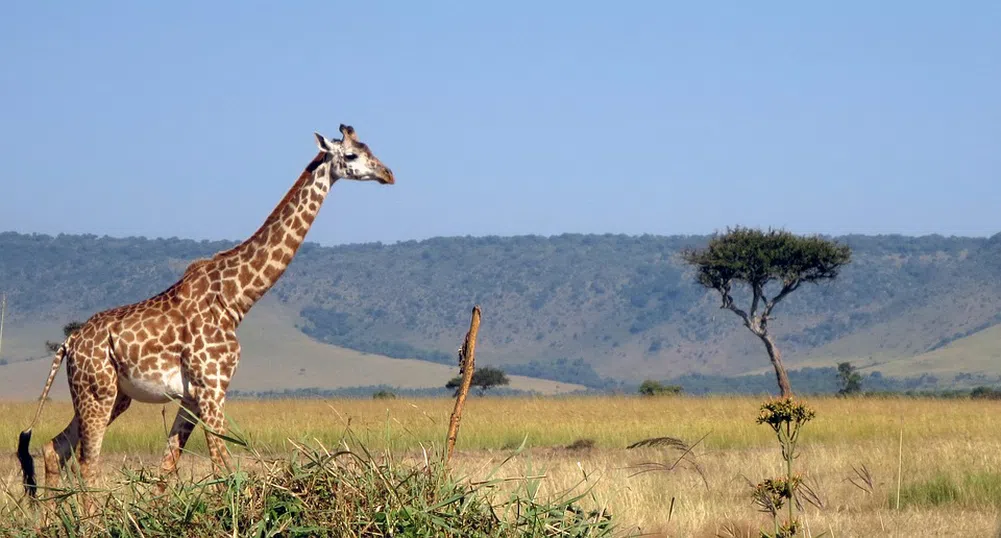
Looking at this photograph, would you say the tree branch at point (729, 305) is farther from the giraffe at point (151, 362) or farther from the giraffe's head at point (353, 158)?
the giraffe at point (151, 362)

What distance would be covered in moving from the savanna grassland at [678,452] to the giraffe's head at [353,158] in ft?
5.82

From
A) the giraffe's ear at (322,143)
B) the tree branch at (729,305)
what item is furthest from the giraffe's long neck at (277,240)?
the tree branch at (729,305)

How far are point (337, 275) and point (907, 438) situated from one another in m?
162

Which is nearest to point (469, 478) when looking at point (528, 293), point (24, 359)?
point (24, 359)

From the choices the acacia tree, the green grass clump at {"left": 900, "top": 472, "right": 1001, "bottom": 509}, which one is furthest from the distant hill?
the green grass clump at {"left": 900, "top": 472, "right": 1001, "bottom": 509}

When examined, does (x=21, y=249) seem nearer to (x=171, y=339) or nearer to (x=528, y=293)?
(x=528, y=293)

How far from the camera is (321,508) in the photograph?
12.1ft

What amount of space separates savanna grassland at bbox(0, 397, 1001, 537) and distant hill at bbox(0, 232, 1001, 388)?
107716 mm

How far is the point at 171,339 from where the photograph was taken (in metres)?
8.23

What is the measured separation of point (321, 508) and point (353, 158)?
5.45 meters

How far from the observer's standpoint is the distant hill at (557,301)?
144 metres

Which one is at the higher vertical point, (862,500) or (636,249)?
(636,249)

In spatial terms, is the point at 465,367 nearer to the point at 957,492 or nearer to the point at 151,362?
the point at 151,362

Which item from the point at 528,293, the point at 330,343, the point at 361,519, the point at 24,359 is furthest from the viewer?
the point at 528,293
